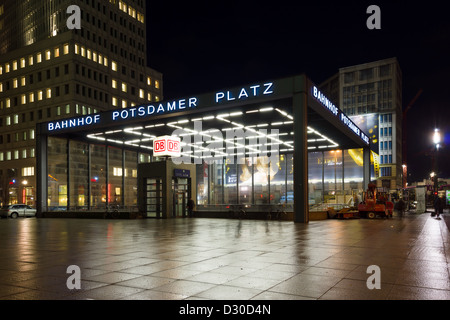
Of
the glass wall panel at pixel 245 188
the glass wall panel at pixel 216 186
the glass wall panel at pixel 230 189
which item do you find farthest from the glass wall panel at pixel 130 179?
the glass wall panel at pixel 245 188

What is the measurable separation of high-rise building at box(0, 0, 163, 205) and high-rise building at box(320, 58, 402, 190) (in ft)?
198

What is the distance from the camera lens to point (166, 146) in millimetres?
30156

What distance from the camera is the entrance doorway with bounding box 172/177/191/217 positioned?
102 feet

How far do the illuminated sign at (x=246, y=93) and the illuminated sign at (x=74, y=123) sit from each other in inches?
468

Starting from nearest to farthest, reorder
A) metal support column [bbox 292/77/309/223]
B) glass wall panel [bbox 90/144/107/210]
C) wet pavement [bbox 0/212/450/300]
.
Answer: wet pavement [bbox 0/212/450/300]
metal support column [bbox 292/77/309/223]
glass wall panel [bbox 90/144/107/210]

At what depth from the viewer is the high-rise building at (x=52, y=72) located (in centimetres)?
7531

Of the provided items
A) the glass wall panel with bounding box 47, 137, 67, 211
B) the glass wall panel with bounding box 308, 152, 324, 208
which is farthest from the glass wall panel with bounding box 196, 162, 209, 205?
the glass wall panel with bounding box 47, 137, 67, 211

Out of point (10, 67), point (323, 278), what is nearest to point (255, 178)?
point (323, 278)

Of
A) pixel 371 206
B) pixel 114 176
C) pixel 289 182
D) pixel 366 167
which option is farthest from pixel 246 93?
pixel 114 176

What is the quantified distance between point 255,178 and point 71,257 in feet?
122

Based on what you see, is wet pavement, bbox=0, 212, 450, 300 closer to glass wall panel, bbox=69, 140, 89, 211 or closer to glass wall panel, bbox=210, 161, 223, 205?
glass wall panel, bbox=210, 161, 223, 205

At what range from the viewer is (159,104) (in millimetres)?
28578

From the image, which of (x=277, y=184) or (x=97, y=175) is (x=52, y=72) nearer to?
(x=97, y=175)
